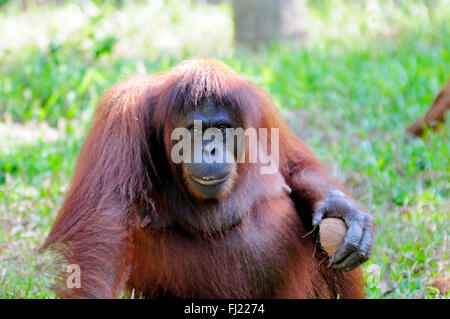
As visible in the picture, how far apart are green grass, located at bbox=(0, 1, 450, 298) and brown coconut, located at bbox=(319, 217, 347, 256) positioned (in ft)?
1.85

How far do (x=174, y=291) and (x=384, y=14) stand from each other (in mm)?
5601

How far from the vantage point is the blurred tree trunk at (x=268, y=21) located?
7.95 m

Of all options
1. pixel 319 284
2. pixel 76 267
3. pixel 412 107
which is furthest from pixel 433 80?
pixel 76 267

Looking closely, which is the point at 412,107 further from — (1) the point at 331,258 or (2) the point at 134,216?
(2) the point at 134,216

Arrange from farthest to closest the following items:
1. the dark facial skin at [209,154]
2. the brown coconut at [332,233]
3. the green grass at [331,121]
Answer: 1. the green grass at [331,121]
2. the brown coconut at [332,233]
3. the dark facial skin at [209,154]

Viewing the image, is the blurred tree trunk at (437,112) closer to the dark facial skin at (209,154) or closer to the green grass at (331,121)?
the green grass at (331,121)

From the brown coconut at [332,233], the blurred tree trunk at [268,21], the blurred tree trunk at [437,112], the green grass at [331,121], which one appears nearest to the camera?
the brown coconut at [332,233]

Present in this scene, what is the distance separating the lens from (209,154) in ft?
10.2

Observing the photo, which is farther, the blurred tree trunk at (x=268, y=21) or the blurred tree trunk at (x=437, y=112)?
the blurred tree trunk at (x=268, y=21)

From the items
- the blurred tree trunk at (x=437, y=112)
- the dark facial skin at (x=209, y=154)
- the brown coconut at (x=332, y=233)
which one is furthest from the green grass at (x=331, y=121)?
the dark facial skin at (x=209, y=154)

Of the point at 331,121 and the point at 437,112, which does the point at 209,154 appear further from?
the point at 331,121

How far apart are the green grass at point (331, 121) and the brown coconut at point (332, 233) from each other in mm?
563

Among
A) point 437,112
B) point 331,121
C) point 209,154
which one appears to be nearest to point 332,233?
point 209,154

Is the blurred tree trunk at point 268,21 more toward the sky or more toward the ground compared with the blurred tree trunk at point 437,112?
more toward the sky
